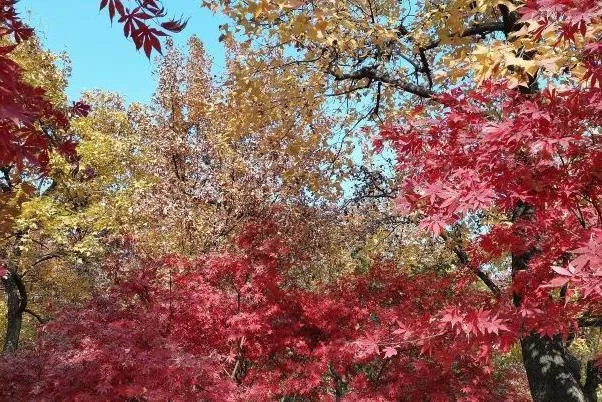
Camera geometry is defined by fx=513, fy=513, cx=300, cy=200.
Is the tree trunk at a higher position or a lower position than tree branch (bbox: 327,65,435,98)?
lower

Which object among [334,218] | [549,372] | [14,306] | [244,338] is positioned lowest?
[549,372]

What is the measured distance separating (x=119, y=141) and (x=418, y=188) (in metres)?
12.9

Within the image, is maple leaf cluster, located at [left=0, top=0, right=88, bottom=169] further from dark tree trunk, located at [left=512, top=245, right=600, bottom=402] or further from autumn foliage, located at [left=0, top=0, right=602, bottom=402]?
dark tree trunk, located at [left=512, top=245, right=600, bottom=402]

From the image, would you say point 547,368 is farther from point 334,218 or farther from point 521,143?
point 334,218

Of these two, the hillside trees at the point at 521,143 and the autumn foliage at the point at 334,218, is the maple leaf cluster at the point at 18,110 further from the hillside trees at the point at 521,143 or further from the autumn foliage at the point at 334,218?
the hillside trees at the point at 521,143

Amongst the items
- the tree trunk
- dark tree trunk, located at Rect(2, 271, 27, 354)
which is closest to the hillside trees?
the tree trunk

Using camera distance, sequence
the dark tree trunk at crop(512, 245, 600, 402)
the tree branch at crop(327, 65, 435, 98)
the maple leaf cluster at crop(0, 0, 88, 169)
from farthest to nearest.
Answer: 1. the tree branch at crop(327, 65, 435, 98)
2. the dark tree trunk at crop(512, 245, 600, 402)
3. the maple leaf cluster at crop(0, 0, 88, 169)

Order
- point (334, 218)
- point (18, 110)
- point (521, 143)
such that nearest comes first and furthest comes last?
point (18, 110)
point (521, 143)
point (334, 218)

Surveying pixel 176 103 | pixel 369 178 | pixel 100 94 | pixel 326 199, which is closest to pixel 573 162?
pixel 369 178

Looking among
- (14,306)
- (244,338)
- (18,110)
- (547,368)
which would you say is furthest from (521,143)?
(14,306)

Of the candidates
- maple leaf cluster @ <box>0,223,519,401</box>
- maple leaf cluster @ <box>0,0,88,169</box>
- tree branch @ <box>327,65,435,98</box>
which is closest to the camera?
maple leaf cluster @ <box>0,0,88,169</box>

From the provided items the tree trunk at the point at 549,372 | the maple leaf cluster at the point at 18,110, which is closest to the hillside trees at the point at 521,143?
the tree trunk at the point at 549,372

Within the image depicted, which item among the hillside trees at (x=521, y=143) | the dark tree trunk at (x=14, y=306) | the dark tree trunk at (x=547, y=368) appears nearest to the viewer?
the hillside trees at (x=521, y=143)

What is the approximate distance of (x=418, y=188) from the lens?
3768 mm
